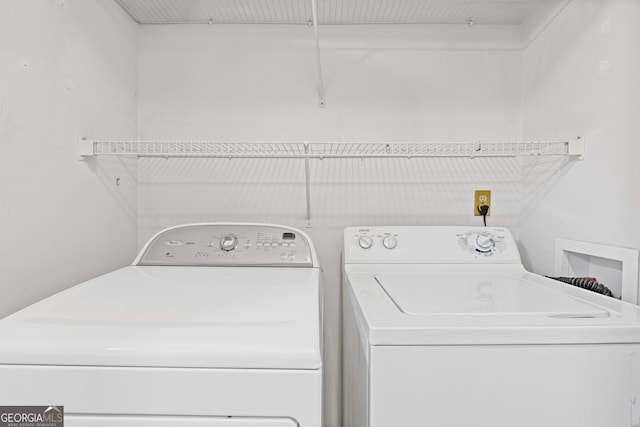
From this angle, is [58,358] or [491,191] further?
[491,191]

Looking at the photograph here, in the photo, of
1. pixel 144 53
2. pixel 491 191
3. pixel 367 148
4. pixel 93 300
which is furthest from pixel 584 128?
pixel 144 53

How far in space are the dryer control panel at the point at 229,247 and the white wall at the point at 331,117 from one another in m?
0.23

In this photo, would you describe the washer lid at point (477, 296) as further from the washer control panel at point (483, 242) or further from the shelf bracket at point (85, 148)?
the shelf bracket at point (85, 148)

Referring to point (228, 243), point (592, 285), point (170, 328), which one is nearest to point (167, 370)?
point (170, 328)

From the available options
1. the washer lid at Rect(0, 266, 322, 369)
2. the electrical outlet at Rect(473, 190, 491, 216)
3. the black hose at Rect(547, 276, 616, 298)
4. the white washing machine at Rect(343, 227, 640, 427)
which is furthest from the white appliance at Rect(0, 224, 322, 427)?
the electrical outlet at Rect(473, 190, 491, 216)

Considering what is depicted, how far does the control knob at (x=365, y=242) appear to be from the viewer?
1504 mm

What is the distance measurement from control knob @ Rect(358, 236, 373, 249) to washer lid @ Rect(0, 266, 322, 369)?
0.46 metres

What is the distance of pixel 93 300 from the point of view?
3.16ft

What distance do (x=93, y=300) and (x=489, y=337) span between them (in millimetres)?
978

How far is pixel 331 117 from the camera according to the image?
5.72 feet

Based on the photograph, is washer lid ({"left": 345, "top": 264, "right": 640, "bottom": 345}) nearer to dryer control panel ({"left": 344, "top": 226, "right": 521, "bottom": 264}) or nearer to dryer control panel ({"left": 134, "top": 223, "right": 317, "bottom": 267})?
dryer control panel ({"left": 344, "top": 226, "right": 521, "bottom": 264})

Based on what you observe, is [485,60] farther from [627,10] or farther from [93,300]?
[93,300]

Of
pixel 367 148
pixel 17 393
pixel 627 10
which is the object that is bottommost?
pixel 17 393

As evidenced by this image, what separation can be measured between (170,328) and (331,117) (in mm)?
1249
